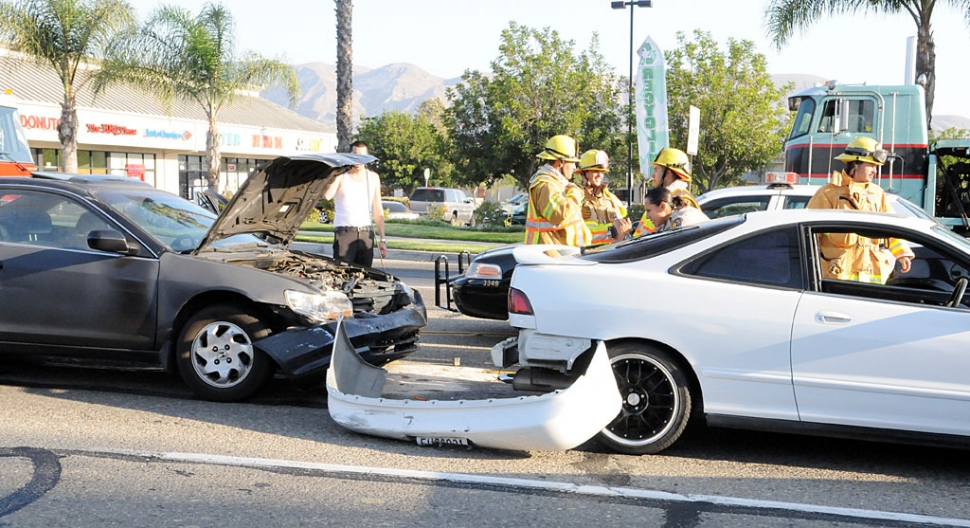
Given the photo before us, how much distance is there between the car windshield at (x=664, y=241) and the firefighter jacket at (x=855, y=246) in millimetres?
581

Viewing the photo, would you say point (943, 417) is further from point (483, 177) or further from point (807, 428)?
point (483, 177)

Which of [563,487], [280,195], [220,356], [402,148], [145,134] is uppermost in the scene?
[402,148]

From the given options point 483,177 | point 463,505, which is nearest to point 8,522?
point 463,505

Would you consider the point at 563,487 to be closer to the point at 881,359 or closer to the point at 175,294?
the point at 881,359

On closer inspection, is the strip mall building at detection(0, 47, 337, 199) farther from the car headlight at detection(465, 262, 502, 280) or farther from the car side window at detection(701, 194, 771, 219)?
the car headlight at detection(465, 262, 502, 280)

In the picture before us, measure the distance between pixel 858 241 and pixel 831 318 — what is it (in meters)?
1.50

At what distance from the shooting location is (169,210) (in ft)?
24.4

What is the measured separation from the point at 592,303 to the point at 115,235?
3338 mm

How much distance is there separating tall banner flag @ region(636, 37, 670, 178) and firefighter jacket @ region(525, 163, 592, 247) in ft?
42.9

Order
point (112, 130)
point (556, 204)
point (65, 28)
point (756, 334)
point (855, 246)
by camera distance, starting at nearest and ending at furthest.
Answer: point (756, 334), point (855, 246), point (556, 204), point (65, 28), point (112, 130)

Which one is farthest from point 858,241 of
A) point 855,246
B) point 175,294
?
point 175,294

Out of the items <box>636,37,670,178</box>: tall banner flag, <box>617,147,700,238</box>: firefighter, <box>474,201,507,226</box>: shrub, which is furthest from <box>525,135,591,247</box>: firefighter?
<box>474,201,507,226</box>: shrub

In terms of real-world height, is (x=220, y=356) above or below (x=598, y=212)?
below

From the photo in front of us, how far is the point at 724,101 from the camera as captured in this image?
3234 cm
